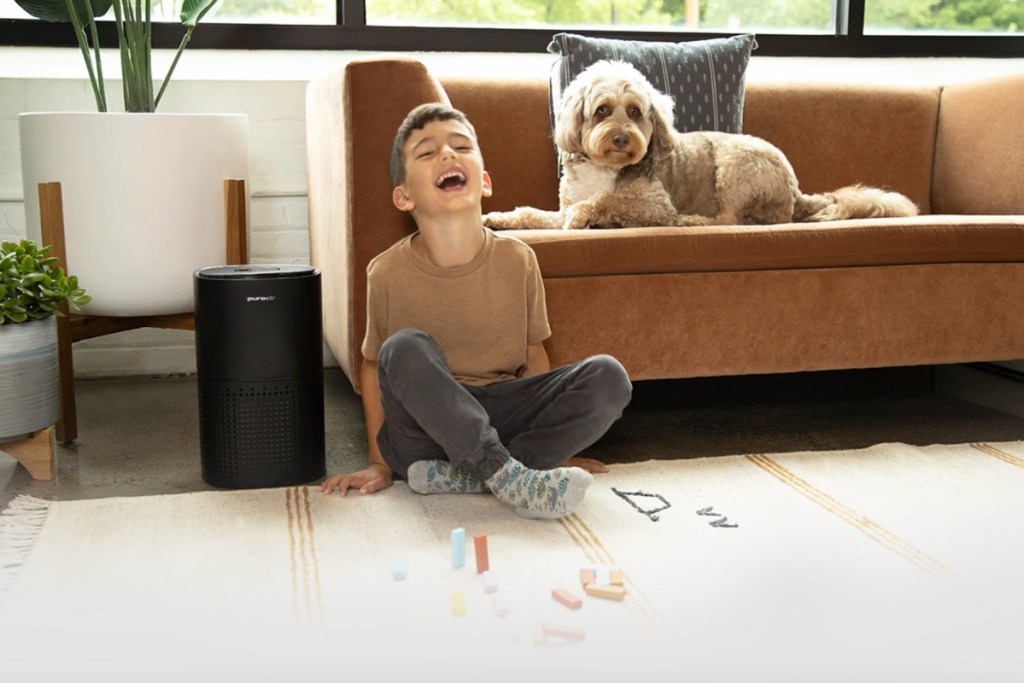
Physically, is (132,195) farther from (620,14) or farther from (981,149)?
(981,149)

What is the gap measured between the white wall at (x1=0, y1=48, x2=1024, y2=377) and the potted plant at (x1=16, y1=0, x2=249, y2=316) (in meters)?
0.54

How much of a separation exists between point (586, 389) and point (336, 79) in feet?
2.99

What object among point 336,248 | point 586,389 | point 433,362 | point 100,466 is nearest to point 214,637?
point 433,362

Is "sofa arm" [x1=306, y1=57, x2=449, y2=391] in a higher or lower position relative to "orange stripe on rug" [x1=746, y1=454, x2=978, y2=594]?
higher

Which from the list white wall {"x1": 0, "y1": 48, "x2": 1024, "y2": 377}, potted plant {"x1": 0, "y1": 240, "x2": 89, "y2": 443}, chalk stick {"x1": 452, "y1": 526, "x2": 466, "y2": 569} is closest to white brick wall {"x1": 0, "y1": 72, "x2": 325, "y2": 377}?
white wall {"x1": 0, "y1": 48, "x2": 1024, "y2": 377}

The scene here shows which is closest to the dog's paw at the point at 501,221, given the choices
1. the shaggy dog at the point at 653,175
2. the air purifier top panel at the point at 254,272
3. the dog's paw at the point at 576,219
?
the shaggy dog at the point at 653,175

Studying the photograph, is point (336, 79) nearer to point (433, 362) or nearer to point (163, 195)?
point (163, 195)

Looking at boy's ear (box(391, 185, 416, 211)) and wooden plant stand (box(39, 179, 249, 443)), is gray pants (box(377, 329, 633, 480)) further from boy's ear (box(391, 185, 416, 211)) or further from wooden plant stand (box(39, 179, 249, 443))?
wooden plant stand (box(39, 179, 249, 443))

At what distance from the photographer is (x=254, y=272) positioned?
210cm

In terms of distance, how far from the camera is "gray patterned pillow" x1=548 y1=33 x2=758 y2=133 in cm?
289

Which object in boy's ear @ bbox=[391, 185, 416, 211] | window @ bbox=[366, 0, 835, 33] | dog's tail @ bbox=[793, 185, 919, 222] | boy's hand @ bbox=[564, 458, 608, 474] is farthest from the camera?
window @ bbox=[366, 0, 835, 33]

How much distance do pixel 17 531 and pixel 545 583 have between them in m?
0.92

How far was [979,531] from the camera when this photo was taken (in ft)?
6.02

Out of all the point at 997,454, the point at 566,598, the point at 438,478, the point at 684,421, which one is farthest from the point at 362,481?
the point at 997,454
